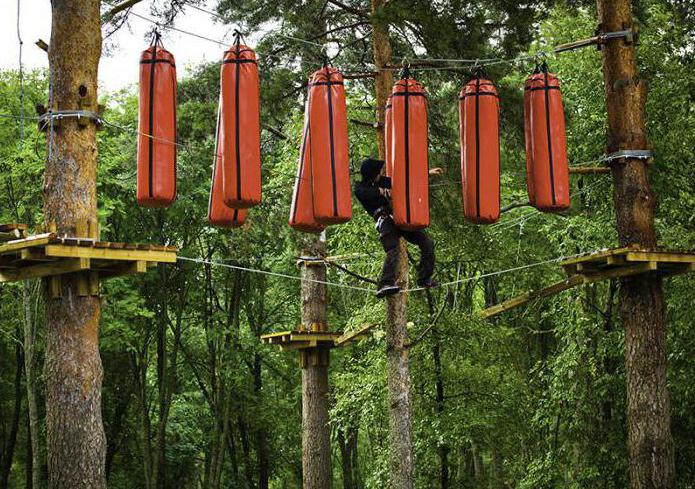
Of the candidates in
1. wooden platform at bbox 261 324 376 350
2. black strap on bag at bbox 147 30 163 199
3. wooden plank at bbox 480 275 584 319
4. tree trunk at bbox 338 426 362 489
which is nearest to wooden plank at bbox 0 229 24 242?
black strap on bag at bbox 147 30 163 199

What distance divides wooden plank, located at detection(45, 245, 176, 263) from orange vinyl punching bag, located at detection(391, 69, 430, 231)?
1835 millimetres

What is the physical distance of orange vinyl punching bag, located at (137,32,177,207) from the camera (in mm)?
6688

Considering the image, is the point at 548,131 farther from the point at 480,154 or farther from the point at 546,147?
the point at 480,154

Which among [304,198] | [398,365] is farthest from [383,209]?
[398,365]

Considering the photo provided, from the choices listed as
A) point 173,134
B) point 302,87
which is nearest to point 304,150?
point 173,134

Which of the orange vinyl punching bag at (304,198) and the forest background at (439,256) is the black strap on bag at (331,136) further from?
the forest background at (439,256)

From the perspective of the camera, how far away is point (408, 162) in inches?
267

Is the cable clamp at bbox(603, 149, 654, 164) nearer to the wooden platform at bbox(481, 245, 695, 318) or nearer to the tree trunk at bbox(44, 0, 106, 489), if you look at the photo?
the wooden platform at bbox(481, 245, 695, 318)

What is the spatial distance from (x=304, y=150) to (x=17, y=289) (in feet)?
41.4

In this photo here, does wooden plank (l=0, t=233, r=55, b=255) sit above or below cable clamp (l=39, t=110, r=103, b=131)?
below

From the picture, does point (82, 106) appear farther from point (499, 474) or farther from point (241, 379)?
point (499, 474)

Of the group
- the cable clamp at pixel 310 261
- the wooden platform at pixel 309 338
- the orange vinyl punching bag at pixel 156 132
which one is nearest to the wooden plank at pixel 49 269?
the orange vinyl punching bag at pixel 156 132

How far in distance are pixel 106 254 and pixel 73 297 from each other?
24.4 inches

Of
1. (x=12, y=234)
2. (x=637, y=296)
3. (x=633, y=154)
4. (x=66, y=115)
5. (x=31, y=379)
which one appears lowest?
(x=31, y=379)
